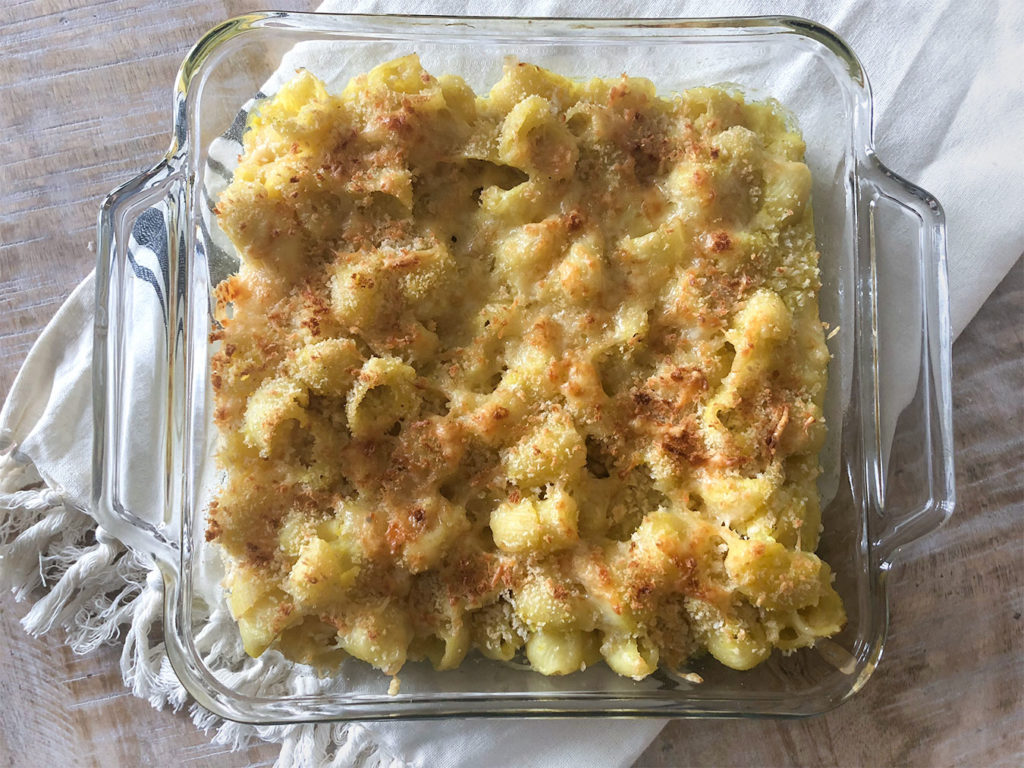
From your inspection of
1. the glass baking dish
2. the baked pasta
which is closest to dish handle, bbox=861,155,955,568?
the glass baking dish

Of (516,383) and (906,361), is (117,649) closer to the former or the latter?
(516,383)

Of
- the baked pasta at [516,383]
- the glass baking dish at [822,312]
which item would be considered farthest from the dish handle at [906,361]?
the baked pasta at [516,383]

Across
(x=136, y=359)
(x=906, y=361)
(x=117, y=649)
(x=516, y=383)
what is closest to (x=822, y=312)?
(x=906, y=361)

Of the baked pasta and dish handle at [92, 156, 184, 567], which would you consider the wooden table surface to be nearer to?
dish handle at [92, 156, 184, 567]

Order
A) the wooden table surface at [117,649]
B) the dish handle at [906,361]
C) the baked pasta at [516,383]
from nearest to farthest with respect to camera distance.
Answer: the baked pasta at [516,383] → the dish handle at [906,361] → the wooden table surface at [117,649]

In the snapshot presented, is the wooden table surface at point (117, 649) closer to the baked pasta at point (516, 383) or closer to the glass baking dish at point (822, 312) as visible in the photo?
the glass baking dish at point (822, 312)
